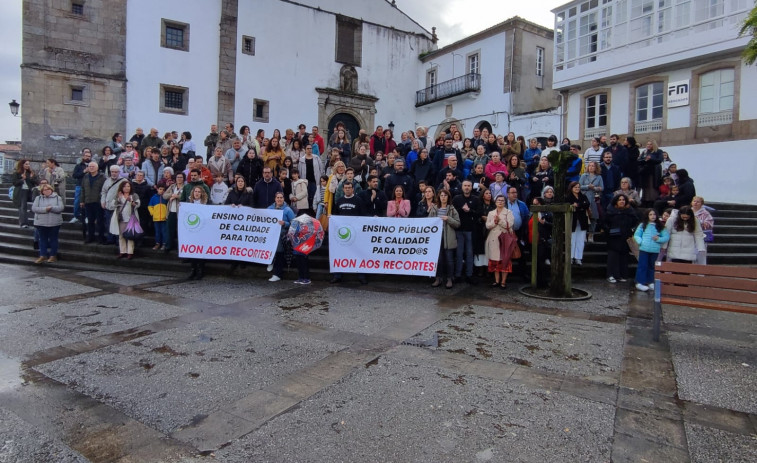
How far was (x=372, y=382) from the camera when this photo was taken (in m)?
4.25

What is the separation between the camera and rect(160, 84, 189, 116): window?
2234 centimetres

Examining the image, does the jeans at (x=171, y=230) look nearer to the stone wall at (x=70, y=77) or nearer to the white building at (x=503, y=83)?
the stone wall at (x=70, y=77)

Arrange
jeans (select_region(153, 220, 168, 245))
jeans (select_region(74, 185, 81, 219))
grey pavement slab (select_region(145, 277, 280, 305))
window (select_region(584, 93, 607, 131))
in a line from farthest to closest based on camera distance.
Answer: window (select_region(584, 93, 607, 131)), jeans (select_region(74, 185, 81, 219)), jeans (select_region(153, 220, 168, 245)), grey pavement slab (select_region(145, 277, 280, 305))

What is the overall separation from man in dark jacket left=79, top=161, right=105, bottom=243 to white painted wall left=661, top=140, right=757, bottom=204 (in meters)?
17.5

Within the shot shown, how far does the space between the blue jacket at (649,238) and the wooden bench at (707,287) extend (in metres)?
2.52

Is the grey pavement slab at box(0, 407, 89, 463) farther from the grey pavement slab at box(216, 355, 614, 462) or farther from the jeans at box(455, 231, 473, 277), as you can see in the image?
the jeans at box(455, 231, 473, 277)

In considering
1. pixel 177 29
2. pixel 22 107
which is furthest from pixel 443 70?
pixel 22 107

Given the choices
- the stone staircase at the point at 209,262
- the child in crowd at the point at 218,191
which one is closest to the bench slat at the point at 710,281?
the stone staircase at the point at 209,262

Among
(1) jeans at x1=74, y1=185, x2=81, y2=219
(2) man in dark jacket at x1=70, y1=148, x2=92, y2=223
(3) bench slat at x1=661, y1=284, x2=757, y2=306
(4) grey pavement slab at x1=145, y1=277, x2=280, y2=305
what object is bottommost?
(4) grey pavement slab at x1=145, y1=277, x2=280, y2=305

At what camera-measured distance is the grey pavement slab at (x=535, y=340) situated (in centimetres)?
471

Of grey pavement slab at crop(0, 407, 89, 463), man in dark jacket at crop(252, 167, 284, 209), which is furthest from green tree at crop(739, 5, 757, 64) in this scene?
grey pavement slab at crop(0, 407, 89, 463)

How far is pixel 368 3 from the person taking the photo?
27844 mm

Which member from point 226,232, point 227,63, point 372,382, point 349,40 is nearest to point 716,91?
point 226,232

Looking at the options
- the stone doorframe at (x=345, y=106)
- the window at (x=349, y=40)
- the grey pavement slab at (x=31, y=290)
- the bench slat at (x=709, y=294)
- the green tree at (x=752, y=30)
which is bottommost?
the grey pavement slab at (x=31, y=290)
